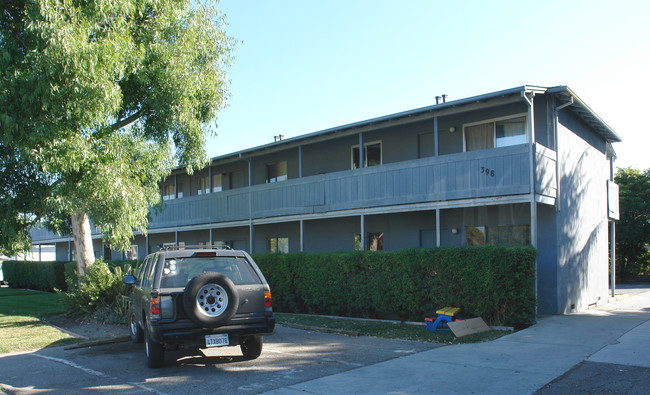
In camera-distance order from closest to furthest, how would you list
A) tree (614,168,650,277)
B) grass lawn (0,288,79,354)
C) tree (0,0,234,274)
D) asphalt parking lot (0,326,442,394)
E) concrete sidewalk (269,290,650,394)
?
concrete sidewalk (269,290,650,394) → asphalt parking lot (0,326,442,394) → grass lawn (0,288,79,354) → tree (0,0,234,274) → tree (614,168,650,277)

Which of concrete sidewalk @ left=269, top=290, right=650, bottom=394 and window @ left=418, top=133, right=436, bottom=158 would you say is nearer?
concrete sidewalk @ left=269, top=290, right=650, bottom=394

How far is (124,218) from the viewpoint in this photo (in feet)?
43.2

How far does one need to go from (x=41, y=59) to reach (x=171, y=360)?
6707mm

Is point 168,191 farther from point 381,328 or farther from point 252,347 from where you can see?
point 252,347

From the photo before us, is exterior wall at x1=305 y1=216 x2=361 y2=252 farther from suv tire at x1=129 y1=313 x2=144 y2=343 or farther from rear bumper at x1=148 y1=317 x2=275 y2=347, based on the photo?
rear bumper at x1=148 y1=317 x2=275 y2=347

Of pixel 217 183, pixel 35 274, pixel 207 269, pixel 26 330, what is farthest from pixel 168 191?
pixel 207 269

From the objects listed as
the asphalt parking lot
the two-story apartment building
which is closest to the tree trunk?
the asphalt parking lot

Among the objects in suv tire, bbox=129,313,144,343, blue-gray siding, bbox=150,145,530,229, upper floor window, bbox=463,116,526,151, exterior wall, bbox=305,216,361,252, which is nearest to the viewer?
suv tire, bbox=129,313,144,343

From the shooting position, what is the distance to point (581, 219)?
52.9ft

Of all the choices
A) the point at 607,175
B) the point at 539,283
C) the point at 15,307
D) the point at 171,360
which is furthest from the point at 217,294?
the point at 607,175

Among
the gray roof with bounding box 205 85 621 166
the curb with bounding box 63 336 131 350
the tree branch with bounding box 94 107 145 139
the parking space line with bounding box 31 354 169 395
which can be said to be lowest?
the curb with bounding box 63 336 131 350

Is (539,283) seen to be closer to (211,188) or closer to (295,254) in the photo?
(295,254)

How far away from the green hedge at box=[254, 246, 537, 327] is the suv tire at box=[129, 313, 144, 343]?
5.67 m

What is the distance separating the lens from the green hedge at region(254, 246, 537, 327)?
1118 centimetres
